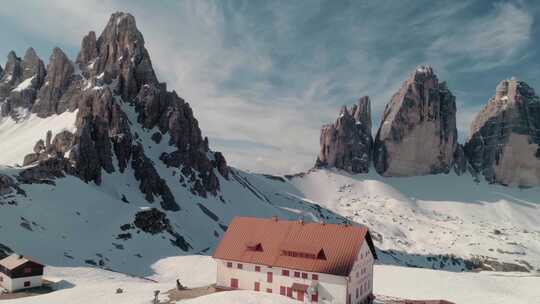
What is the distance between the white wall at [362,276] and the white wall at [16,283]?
34674 millimetres

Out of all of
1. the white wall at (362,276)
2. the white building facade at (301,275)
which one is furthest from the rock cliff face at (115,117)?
the white wall at (362,276)

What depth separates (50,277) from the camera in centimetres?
5075

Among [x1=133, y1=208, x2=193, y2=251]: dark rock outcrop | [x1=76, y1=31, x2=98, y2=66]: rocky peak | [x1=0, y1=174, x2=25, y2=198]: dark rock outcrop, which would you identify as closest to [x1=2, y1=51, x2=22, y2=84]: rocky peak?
[x1=76, y1=31, x2=98, y2=66]: rocky peak

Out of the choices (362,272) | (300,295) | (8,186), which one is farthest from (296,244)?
(8,186)

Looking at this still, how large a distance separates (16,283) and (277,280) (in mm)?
28875

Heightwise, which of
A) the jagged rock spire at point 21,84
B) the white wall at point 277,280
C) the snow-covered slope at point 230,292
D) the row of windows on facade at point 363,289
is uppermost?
the jagged rock spire at point 21,84

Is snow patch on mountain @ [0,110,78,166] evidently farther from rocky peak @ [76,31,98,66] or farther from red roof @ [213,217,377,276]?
red roof @ [213,217,377,276]

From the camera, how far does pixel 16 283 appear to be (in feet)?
147

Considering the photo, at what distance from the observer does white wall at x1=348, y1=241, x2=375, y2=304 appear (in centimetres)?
3669

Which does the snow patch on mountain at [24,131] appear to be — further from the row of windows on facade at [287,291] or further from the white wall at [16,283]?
the row of windows on facade at [287,291]

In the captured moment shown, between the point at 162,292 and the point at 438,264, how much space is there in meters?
121

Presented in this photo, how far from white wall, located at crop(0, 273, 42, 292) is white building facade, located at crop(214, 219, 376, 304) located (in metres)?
21.7

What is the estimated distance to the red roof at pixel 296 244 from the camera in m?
36.8

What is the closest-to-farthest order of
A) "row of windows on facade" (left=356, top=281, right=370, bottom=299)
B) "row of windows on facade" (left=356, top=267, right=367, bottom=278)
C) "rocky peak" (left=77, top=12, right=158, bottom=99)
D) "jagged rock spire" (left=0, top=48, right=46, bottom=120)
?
"row of windows on facade" (left=356, top=267, right=367, bottom=278), "row of windows on facade" (left=356, top=281, right=370, bottom=299), "rocky peak" (left=77, top=12, right=158, bottom=99), "jagged rock spire" (left=0, top=48, right=46, bottom=120)
